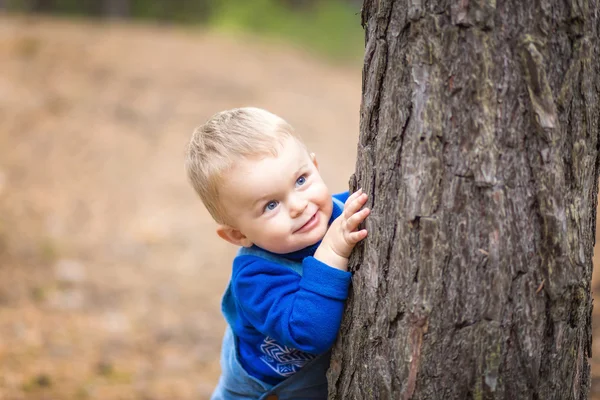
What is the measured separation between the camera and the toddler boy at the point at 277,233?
6.03 feet

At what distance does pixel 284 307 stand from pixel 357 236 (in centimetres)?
32

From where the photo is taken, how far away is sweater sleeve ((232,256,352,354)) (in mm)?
1821

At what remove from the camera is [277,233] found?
191 centimetres

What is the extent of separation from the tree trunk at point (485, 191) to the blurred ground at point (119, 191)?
2.75m

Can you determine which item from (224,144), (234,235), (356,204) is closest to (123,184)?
(234,235)

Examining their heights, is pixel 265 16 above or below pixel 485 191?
above

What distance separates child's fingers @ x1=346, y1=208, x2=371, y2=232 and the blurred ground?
261cm

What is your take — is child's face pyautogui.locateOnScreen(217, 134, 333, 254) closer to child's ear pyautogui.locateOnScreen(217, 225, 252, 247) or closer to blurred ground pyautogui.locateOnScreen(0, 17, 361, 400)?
child's ear pyautogui.locateOnScreen(217, 225, 252, 247)

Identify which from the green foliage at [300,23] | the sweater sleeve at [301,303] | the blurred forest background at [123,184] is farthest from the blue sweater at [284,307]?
the green foliage at [300,23]

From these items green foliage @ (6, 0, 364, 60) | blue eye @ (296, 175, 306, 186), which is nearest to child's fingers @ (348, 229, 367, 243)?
blue eye @ (296, 175, 306, 186)

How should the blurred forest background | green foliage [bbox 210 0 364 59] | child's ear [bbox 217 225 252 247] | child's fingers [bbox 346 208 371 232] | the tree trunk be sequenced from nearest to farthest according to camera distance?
the tree trunk < child's fingers [bbox 346 208 371 232] < child's ear [bbox 217 225 252 247] < the blurred forest background < green foliage [bbox 210 0 364 59]

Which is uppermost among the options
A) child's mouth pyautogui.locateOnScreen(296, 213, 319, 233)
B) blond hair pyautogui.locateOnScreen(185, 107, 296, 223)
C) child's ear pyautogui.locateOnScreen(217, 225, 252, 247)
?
blond hair pyautogui.locateOnScreen(185, 107, 296, 223)

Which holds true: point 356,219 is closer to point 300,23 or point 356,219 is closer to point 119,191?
point 119,191

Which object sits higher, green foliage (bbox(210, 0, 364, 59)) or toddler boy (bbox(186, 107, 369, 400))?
green foliage (bbox(210, 0, 364, 59))
